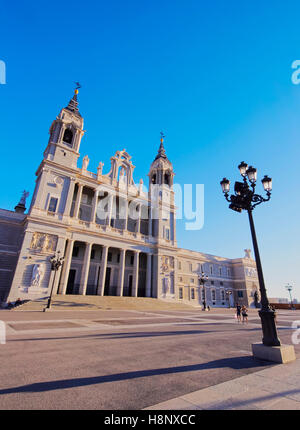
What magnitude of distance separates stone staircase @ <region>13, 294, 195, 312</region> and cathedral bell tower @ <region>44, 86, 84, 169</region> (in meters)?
18.1

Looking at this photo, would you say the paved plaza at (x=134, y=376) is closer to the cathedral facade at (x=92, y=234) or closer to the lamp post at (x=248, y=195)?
the lamp post at (x=248, y=195)

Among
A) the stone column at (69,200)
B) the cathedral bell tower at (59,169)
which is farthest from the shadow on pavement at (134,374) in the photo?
the stone column at (69,200)

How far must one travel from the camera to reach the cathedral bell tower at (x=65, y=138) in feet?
99.9

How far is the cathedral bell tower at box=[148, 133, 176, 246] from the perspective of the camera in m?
39.1

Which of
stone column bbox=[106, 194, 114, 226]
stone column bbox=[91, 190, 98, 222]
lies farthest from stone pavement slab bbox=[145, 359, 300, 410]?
stone column bbox=[106, 194, 114, 226]

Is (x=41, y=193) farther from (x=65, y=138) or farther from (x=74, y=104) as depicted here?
(x=74, y=104)

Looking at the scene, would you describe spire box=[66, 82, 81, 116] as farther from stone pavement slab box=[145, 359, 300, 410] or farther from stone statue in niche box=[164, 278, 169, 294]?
stone pavement slab box=[145, 359, 300, 410]

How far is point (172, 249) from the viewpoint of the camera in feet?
125

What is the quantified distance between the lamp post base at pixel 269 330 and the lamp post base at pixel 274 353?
0.56ft

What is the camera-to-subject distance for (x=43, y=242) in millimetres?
25391

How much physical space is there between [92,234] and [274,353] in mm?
27611
